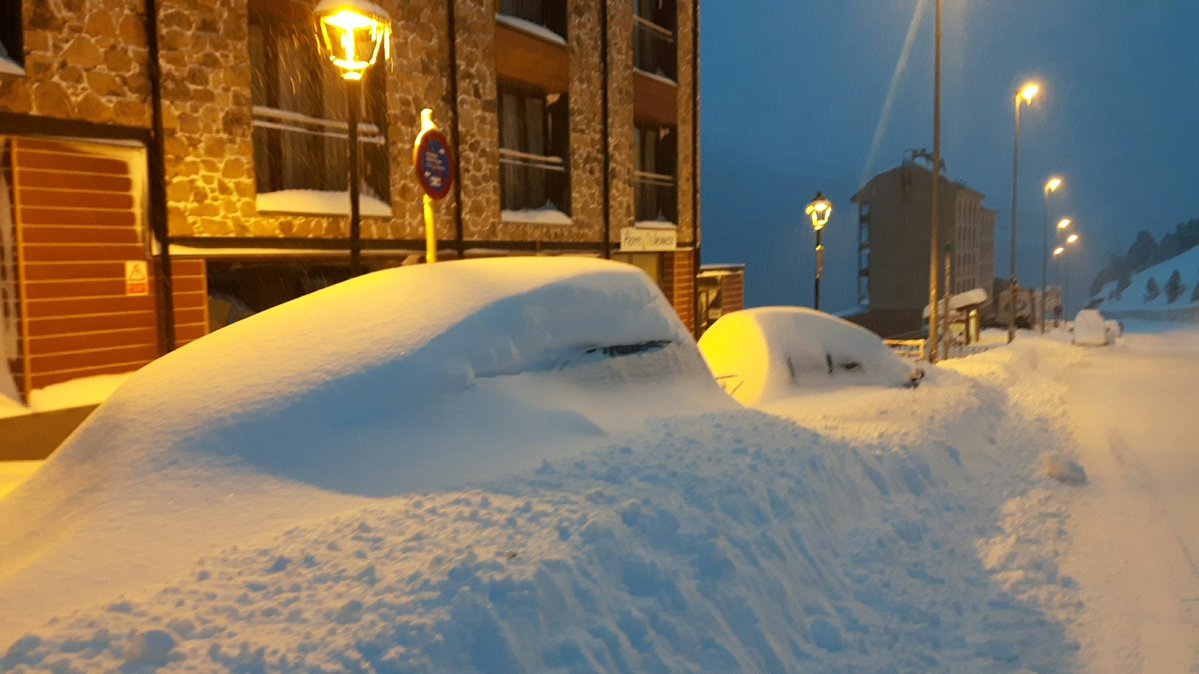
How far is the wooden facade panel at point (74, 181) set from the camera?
27.7 ft

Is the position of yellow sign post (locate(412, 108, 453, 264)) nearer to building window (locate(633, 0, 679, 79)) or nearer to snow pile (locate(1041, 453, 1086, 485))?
snow pile (locate(1041, 453, 1086, 485))

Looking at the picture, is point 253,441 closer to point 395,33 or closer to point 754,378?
point 754,378

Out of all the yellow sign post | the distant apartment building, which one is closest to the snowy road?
the yellow sign post

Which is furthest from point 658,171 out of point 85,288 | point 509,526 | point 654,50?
point 509,526

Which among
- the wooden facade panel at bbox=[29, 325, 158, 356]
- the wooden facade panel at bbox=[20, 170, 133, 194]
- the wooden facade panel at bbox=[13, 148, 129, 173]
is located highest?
the wooden facade panel at bbox=[13, 148, 129, 173]

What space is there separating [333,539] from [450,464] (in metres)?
1.01

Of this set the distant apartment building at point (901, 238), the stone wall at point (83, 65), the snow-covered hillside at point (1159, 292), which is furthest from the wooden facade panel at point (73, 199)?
the snow-covered hillside at point (1159, 292)

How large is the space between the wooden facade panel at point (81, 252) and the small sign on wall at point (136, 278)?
0.05 m

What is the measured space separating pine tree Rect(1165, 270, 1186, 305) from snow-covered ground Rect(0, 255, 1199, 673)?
99387 millimetres

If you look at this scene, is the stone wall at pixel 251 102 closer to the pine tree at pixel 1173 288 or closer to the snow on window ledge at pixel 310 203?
the snow on window ledge at pixel 310 203

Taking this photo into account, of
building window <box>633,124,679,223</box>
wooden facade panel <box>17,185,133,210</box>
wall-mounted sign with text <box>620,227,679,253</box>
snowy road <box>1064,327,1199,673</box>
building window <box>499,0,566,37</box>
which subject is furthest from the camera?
building window <box>633,124,679,223</box>

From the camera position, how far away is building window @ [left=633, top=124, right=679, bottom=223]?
1994 cm

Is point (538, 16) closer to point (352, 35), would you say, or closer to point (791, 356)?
point (352, 35)

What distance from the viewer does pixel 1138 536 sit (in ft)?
21.8
